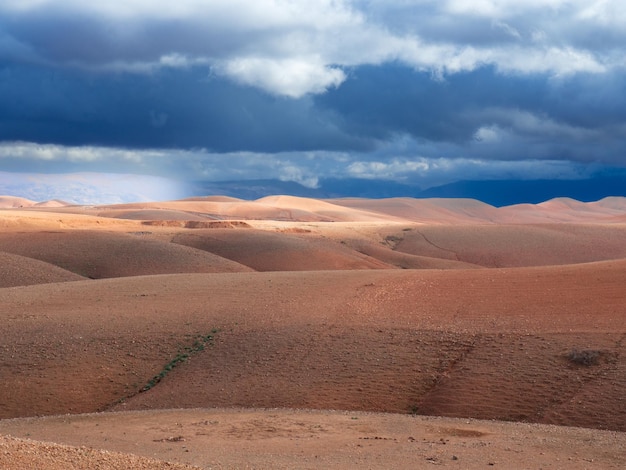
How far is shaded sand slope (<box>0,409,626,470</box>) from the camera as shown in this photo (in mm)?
15781

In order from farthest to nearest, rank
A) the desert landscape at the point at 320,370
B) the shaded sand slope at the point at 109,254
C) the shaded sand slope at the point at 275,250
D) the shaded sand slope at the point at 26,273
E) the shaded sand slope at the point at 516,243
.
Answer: the shaded sand slope at the point at 516,243 → the shaded sand slope at the point at 275,250 → the shaded sand slope at the point at 109,254 → the shaded sand slope at the point at 26,273 → the desert landscape at the point at 320,370

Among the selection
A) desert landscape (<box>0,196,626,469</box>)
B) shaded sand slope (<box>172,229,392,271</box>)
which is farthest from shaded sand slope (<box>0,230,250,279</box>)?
desert landscape (<box>0,196,626,469</box>)

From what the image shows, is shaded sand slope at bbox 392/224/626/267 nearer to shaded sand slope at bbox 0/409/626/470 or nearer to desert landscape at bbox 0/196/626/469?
desert landscape at bbox 0/196/626/469

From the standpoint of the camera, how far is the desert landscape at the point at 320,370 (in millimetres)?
16797

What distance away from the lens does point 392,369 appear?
78.6ft

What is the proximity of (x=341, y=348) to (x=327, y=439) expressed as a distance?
8211mm

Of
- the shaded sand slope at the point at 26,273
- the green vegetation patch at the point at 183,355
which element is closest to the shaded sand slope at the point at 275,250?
the shaded sand slope at the point at 26,273

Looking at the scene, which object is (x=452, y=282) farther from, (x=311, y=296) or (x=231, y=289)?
(x=231, y=289)

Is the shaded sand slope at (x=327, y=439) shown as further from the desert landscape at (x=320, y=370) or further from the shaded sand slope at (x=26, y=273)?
the shaded sand slope at (x=26, y=273)

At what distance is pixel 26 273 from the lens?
148 feet

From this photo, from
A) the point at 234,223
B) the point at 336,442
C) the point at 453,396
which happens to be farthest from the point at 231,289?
the point at 234,223

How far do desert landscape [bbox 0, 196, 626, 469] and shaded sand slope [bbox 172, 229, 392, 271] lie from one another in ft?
69.9

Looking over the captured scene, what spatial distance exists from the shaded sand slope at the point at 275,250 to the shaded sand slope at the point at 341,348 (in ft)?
86.3

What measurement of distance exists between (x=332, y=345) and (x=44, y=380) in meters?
9.31
